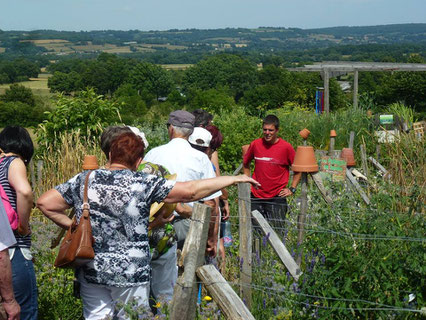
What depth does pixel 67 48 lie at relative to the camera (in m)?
190

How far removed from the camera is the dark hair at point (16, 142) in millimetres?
3043

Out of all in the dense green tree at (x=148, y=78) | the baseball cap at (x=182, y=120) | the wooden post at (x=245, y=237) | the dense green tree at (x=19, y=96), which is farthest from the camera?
the dense green tree at (x=148, y=78)

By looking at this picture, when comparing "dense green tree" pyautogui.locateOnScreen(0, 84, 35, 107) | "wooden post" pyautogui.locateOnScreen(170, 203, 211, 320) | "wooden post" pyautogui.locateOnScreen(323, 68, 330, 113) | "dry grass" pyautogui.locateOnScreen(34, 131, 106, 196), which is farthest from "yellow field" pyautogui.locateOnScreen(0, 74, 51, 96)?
"wooden post" pyautogui.locateOnScreen(170, 203, 211, 320)

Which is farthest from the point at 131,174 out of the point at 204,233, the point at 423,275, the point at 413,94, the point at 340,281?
the point at 413,94

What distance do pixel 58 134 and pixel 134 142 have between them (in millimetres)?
6166

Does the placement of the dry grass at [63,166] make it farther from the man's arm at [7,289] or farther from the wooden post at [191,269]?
the wooden post at [191,269]

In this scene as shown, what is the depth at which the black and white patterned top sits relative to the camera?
8.87ft

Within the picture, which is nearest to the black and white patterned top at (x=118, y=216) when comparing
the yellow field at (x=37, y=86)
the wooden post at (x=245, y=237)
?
the wooden post at (x=245, y=237)

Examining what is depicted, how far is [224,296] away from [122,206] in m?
0.66

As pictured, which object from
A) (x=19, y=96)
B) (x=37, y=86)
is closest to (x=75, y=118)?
(x=19, y=96)

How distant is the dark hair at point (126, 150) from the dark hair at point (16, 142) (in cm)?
57

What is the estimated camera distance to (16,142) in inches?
120

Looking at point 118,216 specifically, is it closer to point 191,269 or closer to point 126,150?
point 126,150

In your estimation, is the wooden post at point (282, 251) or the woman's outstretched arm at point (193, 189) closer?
the woman's outstretched arm at point (193, 189)
